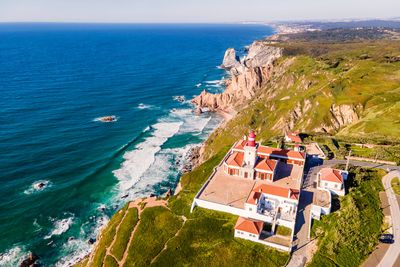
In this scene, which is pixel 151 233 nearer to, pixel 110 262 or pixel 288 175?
pixel 110 262

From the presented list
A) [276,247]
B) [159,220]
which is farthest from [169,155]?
[276,247]

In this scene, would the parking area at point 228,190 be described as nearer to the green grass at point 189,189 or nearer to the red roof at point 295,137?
the green grass at point 189,189

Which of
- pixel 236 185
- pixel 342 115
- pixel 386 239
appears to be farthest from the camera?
pixel 342 115

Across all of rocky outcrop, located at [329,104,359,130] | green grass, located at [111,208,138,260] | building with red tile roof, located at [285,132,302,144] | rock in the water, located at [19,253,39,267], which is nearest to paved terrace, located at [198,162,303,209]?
building with red tile roof, located at [285,132,302,144]

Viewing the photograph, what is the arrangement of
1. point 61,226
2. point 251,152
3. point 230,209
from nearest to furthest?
point 230,209, point 251,152, point 61,226

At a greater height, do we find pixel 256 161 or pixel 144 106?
pixel 256 161

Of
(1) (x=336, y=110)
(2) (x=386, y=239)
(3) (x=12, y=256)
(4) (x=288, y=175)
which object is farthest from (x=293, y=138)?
(3) (x=12, y=256)

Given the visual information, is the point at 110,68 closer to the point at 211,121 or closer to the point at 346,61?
the point at 211,121

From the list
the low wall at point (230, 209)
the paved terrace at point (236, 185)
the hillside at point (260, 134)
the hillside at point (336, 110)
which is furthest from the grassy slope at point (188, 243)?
the hillside at point (336, 110)
